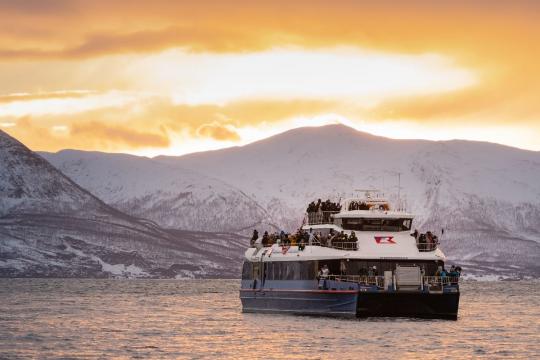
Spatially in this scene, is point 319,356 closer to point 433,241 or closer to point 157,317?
point 433,241

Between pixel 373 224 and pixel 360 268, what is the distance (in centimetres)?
575

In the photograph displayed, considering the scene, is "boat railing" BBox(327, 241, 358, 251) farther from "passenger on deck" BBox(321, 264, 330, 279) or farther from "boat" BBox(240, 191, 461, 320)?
"passenger on deck" BBox(321, 264, 330, 279)

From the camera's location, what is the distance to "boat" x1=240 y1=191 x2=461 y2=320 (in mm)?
88188

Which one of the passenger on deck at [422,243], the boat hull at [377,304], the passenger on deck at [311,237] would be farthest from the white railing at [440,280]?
the passenger on deck at [311,237]

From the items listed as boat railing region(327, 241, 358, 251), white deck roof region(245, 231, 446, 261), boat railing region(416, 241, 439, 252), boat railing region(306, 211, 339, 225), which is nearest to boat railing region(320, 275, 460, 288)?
white deck roof region(245, 231, 446, 261)

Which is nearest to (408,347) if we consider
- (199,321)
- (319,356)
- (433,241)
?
(319,356)

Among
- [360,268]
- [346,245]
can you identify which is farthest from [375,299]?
[346,245]

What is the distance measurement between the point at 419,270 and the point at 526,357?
1623cm

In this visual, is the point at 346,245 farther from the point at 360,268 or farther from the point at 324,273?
the point at 324,273

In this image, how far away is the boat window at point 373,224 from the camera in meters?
95.4

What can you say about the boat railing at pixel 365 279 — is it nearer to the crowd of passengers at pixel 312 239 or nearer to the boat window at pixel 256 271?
the crowd of passengers at pixel 312 239

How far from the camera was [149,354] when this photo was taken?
73.8 metres

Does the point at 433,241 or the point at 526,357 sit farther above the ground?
the point at 433,241

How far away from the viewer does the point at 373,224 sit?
95.7m
